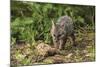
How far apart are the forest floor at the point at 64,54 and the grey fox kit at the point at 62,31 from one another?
0.25 feet

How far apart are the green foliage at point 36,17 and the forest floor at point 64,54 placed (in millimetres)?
111

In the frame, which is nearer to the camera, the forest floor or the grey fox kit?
the forest floor

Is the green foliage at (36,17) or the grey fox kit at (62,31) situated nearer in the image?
the green foliage at (36,17)

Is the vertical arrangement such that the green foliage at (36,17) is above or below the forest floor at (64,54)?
above

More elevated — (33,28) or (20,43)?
(33,28)

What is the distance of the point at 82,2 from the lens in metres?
2.38

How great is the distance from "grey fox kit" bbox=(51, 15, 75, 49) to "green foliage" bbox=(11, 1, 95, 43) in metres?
0.05

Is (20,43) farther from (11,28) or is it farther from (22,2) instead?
(22,2)

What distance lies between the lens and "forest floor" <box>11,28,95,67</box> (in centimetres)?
208

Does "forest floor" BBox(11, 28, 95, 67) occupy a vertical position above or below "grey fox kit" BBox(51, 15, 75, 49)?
below

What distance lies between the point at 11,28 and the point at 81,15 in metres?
0.87

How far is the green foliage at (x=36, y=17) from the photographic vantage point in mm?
2078

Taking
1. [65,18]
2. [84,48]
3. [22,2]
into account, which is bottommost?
[84,48]

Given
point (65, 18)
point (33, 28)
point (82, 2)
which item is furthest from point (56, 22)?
point (82, 2)
